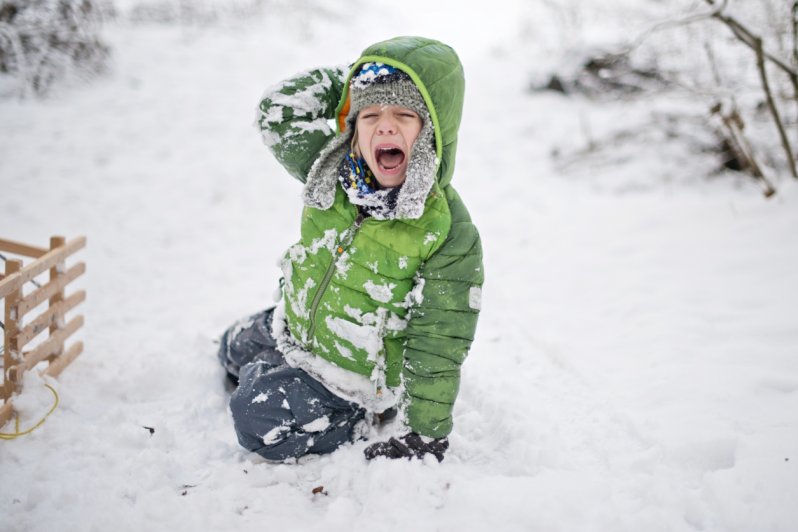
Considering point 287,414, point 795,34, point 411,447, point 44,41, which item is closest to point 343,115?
point 287,414

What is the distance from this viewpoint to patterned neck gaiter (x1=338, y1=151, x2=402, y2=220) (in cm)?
186

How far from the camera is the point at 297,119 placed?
2.09 metres

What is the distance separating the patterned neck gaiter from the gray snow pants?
0.73m

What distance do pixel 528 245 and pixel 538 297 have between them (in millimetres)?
1075

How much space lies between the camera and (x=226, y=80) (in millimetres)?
7660

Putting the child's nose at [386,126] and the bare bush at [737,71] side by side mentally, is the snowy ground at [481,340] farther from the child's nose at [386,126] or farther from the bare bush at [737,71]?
the child's nose at [386,126]

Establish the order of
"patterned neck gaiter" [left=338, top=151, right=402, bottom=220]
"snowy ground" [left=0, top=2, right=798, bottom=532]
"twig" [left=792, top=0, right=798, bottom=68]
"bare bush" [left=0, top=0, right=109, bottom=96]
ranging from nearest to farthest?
1. "snowy ground" [left=0, top=2, right=798, bottom=532]
2. "patterned neck gaiter" [left=338, top=151, right=402, bottom=220]
3. "twig" [left=792, top=0, right=798, bottom=68]
4. "bare bush" [left=0, top=0, right=109, bottom=96]

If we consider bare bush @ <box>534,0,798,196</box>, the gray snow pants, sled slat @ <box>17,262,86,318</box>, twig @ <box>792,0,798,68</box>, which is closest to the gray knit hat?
the gray snow pants

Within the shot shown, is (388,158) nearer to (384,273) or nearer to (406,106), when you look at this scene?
(406,106)

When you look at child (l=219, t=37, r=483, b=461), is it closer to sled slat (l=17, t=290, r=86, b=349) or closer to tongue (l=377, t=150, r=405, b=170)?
tongue (l=377, t=150, r=405, b=170)

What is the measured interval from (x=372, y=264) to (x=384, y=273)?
0.06 m

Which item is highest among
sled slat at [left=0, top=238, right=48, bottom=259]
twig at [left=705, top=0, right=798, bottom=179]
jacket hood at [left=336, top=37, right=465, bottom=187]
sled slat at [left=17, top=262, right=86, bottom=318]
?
twig at [left=705, top=0, right=798, bottom=179]

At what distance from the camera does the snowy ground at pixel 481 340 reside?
5.75 ft

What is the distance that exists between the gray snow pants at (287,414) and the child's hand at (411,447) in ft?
0.69
